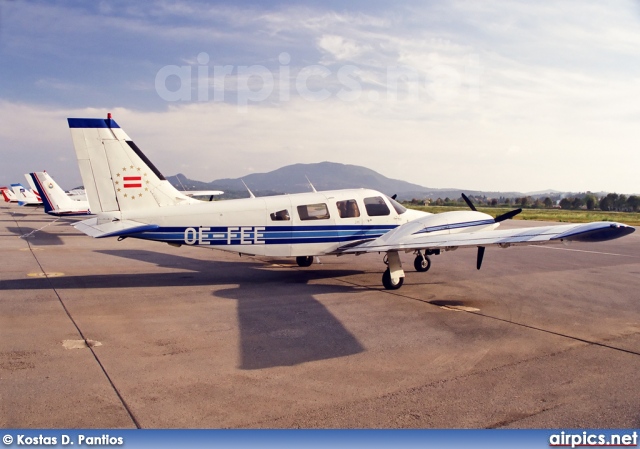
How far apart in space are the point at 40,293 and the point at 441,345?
31.7 feet

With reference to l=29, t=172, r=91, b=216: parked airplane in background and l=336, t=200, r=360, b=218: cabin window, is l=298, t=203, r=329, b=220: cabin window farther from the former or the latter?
l=29, t=172, r=91, b=216: parked airplane in background

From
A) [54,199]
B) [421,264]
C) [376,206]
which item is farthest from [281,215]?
[54,199]

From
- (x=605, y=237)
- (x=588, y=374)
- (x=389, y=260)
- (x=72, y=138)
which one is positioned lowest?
(x=588, y=374)

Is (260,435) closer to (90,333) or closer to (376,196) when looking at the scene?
(90,333)

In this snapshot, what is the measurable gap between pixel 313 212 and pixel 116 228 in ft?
17.3

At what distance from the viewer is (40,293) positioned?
1138 cm

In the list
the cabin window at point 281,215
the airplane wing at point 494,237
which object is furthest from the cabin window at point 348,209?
the cabin window at point 281,215

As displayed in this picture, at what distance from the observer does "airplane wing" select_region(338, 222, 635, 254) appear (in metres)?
9.66

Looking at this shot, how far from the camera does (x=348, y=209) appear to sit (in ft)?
45.5

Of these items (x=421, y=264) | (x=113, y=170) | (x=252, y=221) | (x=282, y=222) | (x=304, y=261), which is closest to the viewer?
(x=113, y=170)

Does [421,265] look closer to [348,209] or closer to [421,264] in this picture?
[421,264]

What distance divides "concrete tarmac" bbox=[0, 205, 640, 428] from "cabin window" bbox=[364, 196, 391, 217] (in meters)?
2.07

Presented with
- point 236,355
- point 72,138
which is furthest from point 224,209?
point 236,355

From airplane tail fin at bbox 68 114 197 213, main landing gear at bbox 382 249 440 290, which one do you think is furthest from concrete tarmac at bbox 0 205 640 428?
airplane tail fin at bbox 68 114 197 213
